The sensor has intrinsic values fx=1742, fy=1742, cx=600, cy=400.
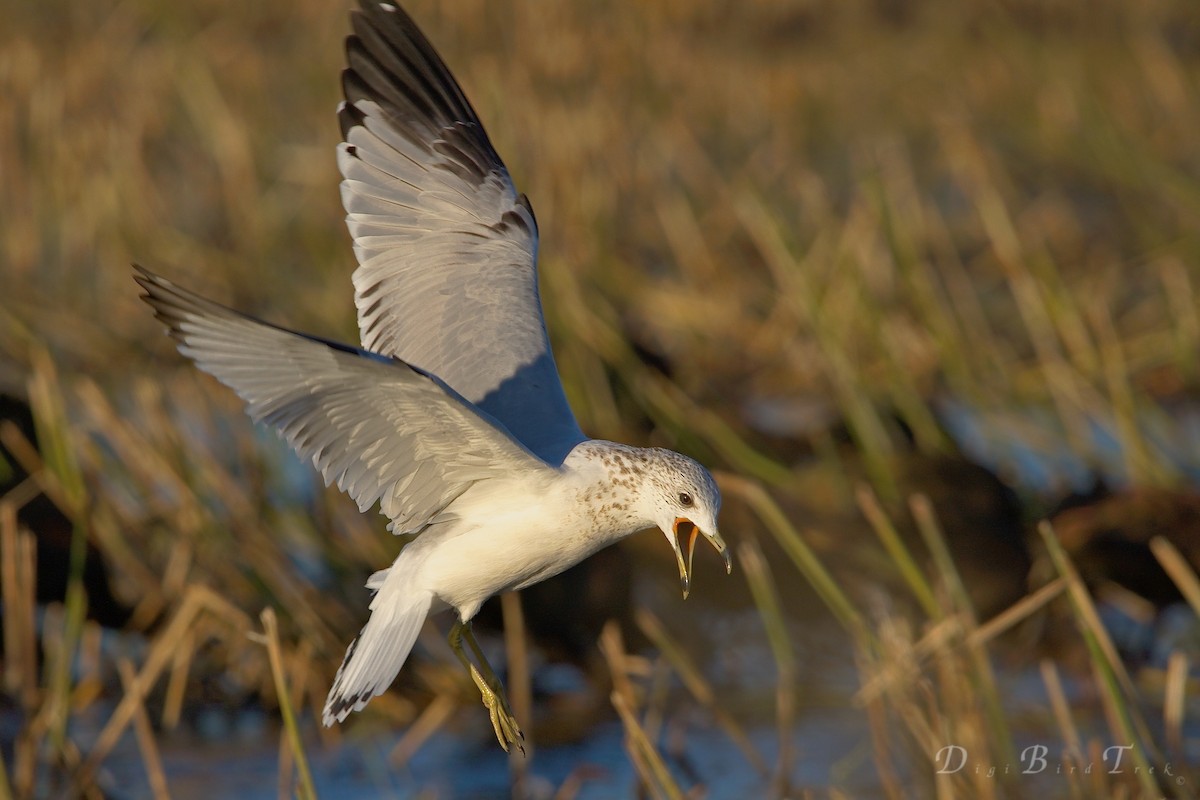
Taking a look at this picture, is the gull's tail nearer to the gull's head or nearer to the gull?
the gull

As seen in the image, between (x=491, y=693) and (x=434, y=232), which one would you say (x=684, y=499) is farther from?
(x=434, y=232)

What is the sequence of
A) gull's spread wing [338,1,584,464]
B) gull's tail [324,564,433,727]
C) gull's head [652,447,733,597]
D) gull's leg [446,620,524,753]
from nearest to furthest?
gull's head [652,447,733,597] < gull's tail [324,564,433,727] < gull's leg [446,620,524,753] < gull's spread wing [338,1,584,464]

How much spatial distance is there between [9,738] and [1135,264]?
631 centimetres

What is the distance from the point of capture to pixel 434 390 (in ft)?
11.3

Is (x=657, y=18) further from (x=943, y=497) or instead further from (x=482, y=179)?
(x=482, y=179)

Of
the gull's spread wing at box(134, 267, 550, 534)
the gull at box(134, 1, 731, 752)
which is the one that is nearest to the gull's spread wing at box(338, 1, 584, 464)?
the gull at box(134, 1, 731, 752)

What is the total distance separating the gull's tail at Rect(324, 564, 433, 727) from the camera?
3729 mm

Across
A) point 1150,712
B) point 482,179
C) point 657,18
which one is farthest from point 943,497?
point 657,18

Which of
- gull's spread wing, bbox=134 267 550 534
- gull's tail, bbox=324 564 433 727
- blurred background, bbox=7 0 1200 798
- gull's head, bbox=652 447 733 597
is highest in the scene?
gull's spread wing, bbox=134 267 550 534

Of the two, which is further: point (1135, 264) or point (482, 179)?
point (1135, 264)

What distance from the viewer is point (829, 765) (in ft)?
19.4

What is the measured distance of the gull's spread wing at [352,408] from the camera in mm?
3432

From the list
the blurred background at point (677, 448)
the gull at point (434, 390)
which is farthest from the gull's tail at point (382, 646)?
the blurred background at point (677, 448)

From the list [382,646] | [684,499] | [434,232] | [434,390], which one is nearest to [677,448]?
[434,232]
